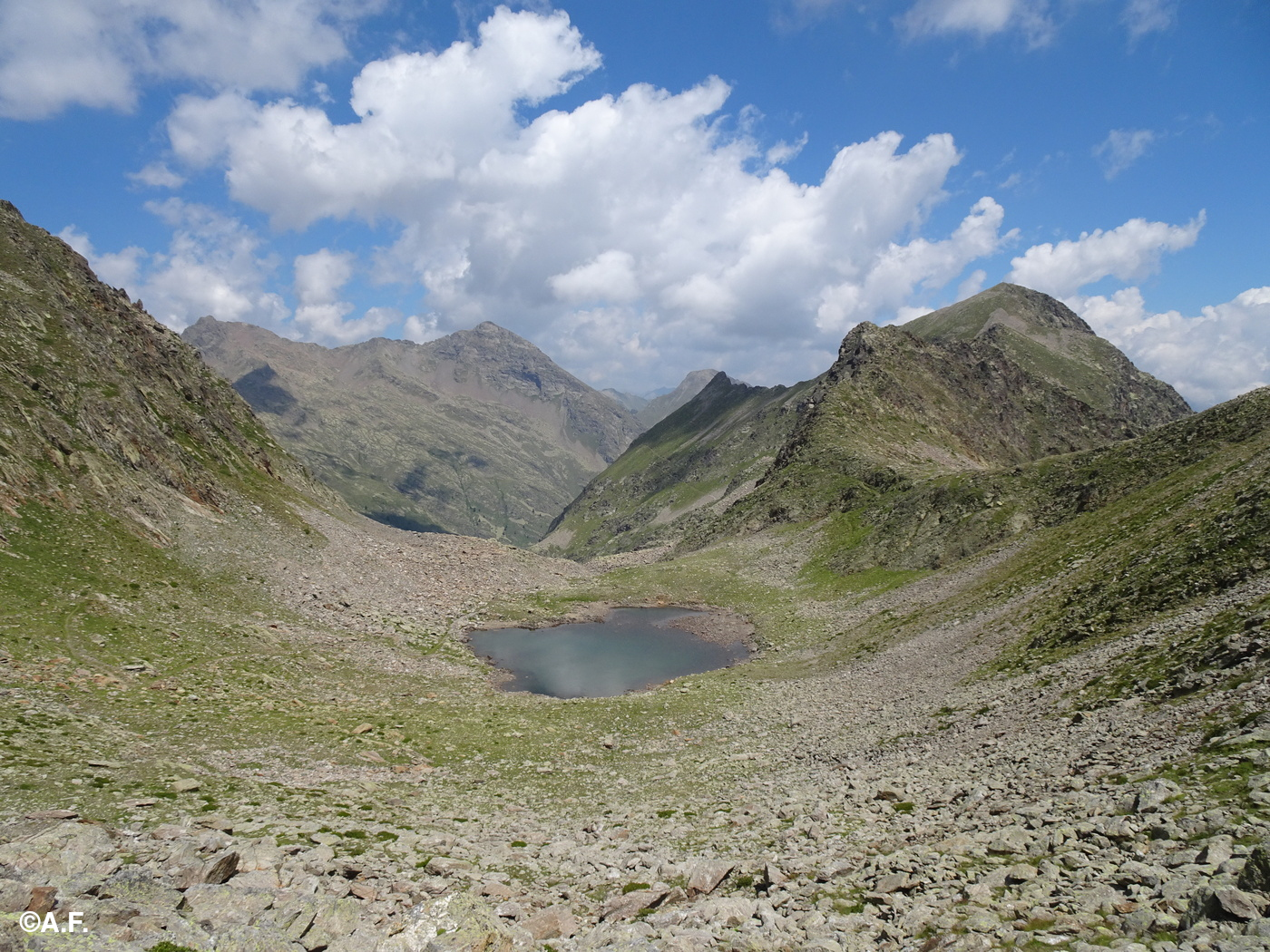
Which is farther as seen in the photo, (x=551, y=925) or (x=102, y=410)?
(x=102, y=410)

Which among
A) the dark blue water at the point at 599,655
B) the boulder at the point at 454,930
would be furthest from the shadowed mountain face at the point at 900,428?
the boulder at the point at 454,930

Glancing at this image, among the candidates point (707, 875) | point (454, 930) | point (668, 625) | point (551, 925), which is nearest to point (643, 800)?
point (707, 875)

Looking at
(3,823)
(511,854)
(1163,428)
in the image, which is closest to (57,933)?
(3,823)

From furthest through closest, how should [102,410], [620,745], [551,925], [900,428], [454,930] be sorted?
[900,428] < [102,410] < [620,745] < [551,925] < [454,930]

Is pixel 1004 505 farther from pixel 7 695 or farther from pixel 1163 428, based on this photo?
pixel 7 695

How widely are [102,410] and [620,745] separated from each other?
182 feet

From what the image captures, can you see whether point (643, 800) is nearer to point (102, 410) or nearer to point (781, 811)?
point (781, 811)

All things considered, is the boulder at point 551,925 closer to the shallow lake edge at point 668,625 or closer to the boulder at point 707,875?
the boulder at point 707,875

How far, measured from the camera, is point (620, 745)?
111 feet

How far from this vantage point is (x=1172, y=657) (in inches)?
900

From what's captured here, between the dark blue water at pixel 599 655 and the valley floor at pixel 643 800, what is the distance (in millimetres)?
11673

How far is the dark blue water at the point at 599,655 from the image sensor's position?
55188mm

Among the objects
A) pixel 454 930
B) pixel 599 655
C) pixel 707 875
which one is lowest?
pixel 707 875

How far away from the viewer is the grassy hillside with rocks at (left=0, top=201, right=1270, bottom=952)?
13.4 meters
